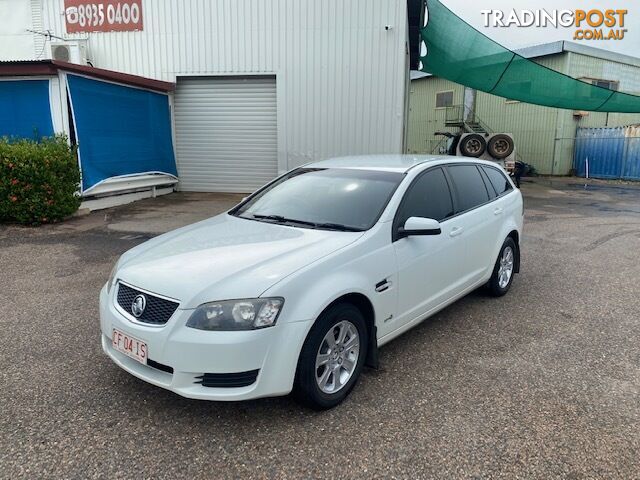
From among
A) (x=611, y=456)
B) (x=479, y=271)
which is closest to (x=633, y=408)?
(x=611, y=456)

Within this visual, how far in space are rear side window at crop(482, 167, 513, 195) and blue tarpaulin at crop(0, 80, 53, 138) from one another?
8361mm

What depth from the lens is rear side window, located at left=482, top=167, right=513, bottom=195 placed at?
5246 millimetres

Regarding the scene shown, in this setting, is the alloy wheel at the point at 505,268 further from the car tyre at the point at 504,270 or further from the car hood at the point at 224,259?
the car hood at the point at 224,259

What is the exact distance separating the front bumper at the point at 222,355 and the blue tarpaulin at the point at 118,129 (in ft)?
27.1

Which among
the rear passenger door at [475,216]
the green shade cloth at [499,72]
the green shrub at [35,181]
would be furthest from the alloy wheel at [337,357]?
the green shade cloth at [499,72]

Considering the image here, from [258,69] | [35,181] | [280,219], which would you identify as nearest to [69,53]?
[258,69]

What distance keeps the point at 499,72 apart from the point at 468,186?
984cm

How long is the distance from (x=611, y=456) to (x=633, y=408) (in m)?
0.62

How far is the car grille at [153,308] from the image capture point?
2771 mm

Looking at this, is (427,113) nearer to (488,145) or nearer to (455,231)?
(488,145)

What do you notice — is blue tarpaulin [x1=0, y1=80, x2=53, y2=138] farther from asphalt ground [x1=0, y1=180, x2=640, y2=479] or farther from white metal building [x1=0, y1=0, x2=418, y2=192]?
asphalt ground [x1=0, y1=180, x2=640, y2=479]

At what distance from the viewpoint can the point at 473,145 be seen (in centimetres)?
1692

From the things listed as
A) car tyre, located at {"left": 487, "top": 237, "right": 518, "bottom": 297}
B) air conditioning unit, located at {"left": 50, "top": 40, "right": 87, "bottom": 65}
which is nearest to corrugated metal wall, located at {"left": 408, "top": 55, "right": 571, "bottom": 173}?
air conditioning unit, located at {"left": 50, "top": 40, "right": 87, "bottom": 65}

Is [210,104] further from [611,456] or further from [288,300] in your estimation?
[611,456]
